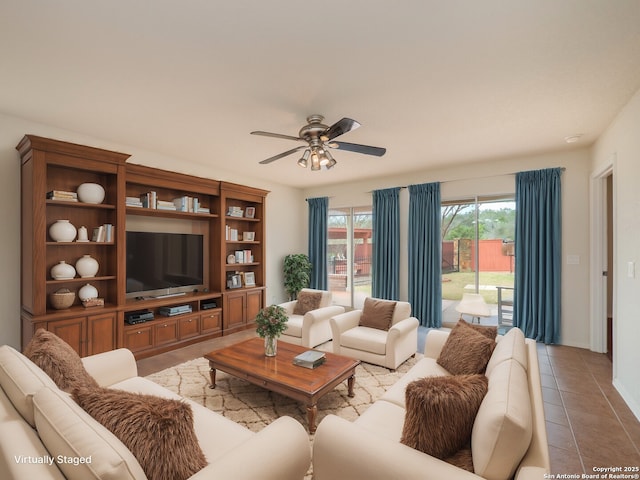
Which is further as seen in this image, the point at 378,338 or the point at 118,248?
the point at 118,248

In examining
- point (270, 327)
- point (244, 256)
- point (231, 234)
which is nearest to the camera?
point (270, 327)

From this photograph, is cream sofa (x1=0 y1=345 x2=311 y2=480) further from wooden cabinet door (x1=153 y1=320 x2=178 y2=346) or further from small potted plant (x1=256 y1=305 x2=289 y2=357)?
wooden cabinet door (x1=153 y1=320 x2=178 y2=346)

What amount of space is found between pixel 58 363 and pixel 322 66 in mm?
2527

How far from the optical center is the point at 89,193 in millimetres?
3562

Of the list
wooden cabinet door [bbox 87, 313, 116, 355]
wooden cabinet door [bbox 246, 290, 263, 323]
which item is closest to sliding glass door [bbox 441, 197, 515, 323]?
wooden cabinet door [bbox 246, 290, 263, 323]

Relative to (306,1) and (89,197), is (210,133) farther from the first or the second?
(306,1)

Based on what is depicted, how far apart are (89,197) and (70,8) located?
7.75 feet

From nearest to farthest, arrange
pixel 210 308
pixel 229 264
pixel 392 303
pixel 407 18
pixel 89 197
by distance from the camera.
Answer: pixel 407 18
pixel 89 197
pixel 392 303
pixel 210 308
pixel 229 264

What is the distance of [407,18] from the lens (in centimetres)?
178

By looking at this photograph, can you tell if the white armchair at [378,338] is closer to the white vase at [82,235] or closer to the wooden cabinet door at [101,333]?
the wooden cabinet door at [101,333]

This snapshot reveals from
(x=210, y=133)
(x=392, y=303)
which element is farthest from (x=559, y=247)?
(x=210, y=133)

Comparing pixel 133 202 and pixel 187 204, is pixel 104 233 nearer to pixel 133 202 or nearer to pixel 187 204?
pixel 133 202

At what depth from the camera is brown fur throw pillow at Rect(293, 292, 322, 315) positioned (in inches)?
180

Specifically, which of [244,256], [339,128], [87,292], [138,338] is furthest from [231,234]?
[339,128]
